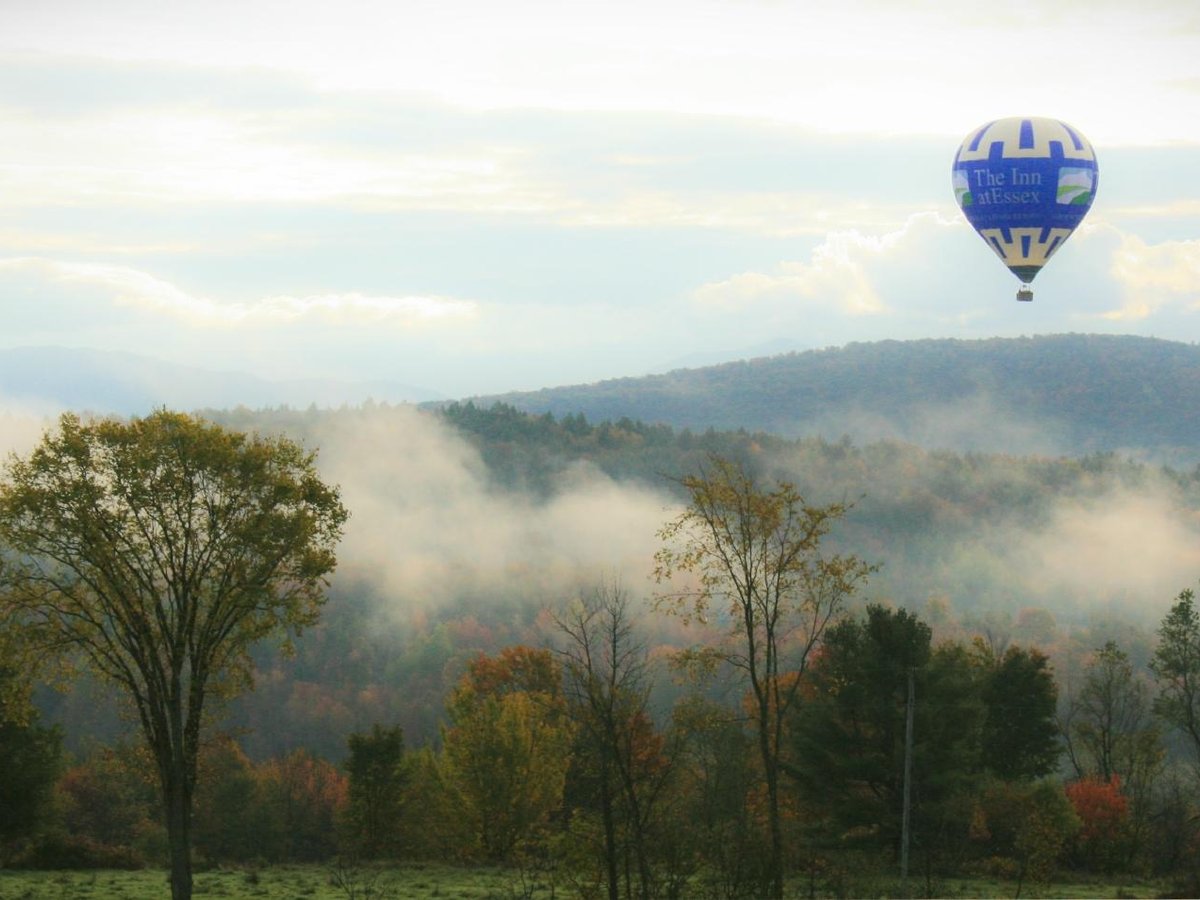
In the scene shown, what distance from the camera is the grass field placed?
31719 millimetres

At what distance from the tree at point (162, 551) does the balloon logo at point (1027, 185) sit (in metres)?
30.5

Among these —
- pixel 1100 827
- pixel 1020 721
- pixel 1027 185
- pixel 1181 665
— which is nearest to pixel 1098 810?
pixel 1100 827

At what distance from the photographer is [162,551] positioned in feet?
96.1

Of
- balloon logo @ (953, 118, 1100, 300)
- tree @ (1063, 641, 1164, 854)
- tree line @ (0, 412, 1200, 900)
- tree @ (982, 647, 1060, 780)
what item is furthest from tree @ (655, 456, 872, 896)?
tree @ (1063, 641, 1164, 854)

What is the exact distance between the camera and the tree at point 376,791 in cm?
5119

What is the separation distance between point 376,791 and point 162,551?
24.7 metres

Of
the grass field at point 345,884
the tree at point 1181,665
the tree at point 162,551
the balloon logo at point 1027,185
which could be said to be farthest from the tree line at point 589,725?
the balloon logo at point 1027,185

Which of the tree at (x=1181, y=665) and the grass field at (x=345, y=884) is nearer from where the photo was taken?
the grass field at (x=345, y=884)

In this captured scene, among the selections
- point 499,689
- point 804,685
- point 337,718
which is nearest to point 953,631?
point 337,718

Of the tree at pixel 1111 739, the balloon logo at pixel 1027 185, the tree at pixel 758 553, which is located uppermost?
the balloon logo at pixel 1027 185

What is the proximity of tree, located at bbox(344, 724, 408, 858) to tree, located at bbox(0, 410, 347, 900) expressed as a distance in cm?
2245

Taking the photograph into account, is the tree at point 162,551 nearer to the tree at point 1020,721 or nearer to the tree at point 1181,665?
the tree at point 1020,721

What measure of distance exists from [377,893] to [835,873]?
10.4m

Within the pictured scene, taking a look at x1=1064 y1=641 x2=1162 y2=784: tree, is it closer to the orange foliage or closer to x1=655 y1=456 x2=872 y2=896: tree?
the orange foliage
